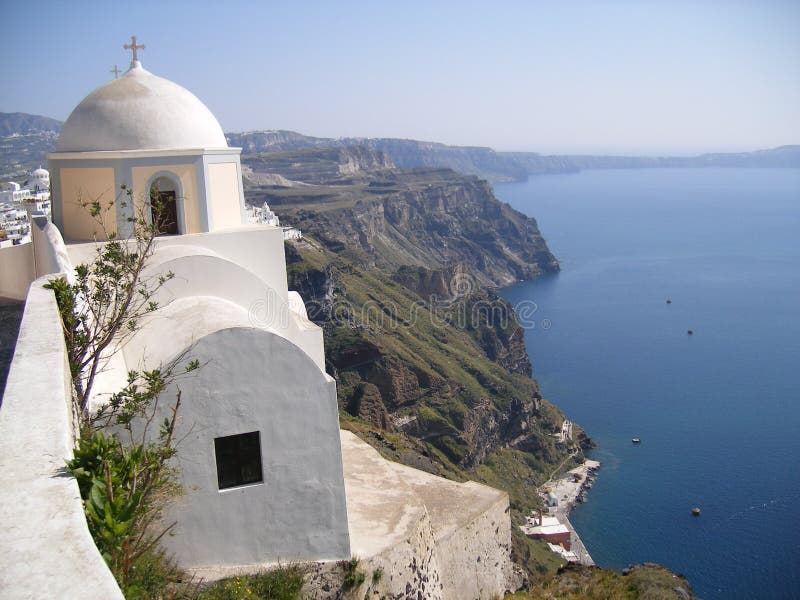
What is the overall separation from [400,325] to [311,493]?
56.8 metres

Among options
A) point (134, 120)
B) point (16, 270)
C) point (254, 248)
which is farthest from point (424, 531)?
point (134, 120)

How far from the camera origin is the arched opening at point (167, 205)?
1151 cm

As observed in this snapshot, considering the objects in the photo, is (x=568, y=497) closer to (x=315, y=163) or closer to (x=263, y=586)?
(x=263, y=586)

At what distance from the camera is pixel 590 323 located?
87500mm

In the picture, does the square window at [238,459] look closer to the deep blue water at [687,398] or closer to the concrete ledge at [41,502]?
the concrete ledge at [41,502]

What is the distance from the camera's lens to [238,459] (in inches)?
334

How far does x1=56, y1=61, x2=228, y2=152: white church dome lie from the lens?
1144 centimetres

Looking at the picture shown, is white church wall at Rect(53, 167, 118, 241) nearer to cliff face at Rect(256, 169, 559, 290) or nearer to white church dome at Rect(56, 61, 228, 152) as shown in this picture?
white church dome at Rect(56, 61, 228, 152)

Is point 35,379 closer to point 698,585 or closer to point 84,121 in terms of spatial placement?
point 84,121

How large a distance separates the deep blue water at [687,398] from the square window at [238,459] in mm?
35585

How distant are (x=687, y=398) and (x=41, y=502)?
6532 centimetres

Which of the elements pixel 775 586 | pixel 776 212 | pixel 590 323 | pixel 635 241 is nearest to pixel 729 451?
pixel 775 586

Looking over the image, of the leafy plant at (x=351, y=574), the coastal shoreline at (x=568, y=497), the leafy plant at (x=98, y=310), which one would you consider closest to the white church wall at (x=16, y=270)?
the leafy plant at (x=98, y=310)

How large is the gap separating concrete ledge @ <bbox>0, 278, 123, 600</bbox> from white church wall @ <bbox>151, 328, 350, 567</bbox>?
9.26 ft
